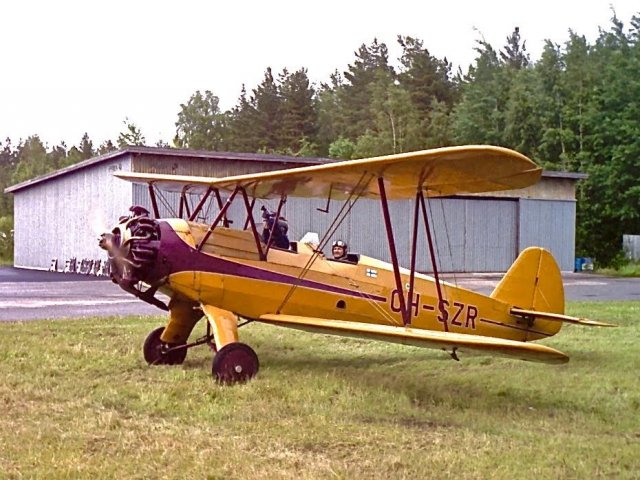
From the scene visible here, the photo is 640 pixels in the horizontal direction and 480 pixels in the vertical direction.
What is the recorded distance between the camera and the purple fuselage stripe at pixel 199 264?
29.6ft

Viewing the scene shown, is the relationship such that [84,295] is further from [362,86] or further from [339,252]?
[362,86]

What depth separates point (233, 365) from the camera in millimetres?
8328

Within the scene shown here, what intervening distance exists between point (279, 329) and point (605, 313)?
700 cm

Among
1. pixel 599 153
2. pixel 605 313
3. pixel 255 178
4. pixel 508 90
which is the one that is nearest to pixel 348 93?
pixel 508 90

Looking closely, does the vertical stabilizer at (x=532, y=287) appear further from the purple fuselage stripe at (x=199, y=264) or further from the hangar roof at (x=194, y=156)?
the hangar roof at (x=194, y=156)

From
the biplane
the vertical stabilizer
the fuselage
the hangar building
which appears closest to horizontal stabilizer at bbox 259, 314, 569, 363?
the biplane

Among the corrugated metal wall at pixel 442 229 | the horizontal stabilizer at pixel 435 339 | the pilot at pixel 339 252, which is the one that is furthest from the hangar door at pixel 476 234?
the horizontal stabilizer at pixel 435 339

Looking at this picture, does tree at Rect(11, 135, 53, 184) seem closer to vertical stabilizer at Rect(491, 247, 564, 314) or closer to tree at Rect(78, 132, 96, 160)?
tree at Rect(78, 132, 96, 160)

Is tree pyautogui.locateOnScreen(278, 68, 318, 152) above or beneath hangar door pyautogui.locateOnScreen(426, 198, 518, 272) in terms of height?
above

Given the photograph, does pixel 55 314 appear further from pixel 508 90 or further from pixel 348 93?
pixel 348 93

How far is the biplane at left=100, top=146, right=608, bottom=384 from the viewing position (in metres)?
8.23

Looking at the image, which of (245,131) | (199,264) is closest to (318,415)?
(199,264)

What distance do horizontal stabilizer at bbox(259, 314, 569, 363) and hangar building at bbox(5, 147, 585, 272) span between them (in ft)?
59.9

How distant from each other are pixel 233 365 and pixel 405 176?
2.71 m
